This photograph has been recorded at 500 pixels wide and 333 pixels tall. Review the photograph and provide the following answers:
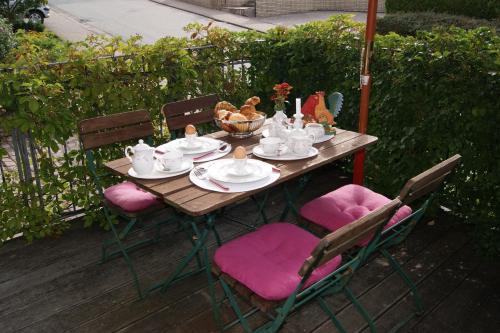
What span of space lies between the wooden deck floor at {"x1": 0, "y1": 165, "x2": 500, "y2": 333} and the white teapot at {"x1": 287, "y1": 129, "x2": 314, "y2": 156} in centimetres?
99

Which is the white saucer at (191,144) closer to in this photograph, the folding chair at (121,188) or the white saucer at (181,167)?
the white saucer at (181,167)

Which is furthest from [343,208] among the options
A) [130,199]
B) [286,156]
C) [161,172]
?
[130,199]

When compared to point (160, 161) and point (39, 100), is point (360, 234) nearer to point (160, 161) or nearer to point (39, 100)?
point (160, 161)

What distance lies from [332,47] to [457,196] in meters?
1.76

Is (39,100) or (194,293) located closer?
(194,293)

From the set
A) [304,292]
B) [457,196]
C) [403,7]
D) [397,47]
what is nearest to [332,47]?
[397,47]

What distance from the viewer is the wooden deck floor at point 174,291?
9.62 feet

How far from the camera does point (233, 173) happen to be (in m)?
2.72

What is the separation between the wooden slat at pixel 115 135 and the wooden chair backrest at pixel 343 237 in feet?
6.26

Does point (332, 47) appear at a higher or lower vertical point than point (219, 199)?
higher

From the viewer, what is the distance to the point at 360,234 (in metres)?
2.20

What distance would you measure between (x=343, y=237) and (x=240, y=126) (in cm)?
145

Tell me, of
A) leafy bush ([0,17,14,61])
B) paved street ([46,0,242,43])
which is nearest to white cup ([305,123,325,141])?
leafy bush ([0,17,14,61])

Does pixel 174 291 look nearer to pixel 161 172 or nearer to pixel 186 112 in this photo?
pixel 161 172
